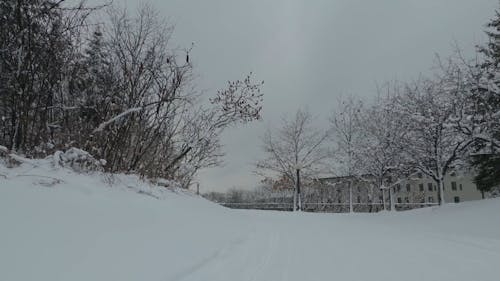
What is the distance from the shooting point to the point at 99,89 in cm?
930

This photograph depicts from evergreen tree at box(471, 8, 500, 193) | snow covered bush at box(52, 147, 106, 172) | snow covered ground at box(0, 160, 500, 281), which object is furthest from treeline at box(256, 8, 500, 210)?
snow covered bush at box(52, 147, 106, 172)

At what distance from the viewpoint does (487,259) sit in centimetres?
573

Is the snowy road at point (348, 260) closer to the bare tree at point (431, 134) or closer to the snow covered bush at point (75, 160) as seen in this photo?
the snow covered bush at point (75, 160)

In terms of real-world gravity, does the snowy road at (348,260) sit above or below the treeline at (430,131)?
below

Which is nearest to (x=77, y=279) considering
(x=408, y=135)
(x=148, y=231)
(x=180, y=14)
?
(x=148, y=231)

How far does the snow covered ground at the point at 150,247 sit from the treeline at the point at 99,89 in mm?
1711

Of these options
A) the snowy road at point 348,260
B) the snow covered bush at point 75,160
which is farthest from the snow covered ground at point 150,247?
the snow covered bush at point 75,160

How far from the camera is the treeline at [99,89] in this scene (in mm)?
6273

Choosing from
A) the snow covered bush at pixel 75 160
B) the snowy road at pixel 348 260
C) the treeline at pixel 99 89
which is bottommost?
the snowy road at pixel 348 260

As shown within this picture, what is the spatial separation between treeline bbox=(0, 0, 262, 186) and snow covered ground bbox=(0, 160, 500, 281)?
1.71 m

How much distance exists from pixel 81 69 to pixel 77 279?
6.68m

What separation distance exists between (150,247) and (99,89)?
246 inches

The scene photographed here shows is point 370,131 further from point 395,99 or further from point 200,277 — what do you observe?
point 200,277

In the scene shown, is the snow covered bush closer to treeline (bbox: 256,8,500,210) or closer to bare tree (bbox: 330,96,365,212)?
treeline (bbox: 256,8,500,210)
